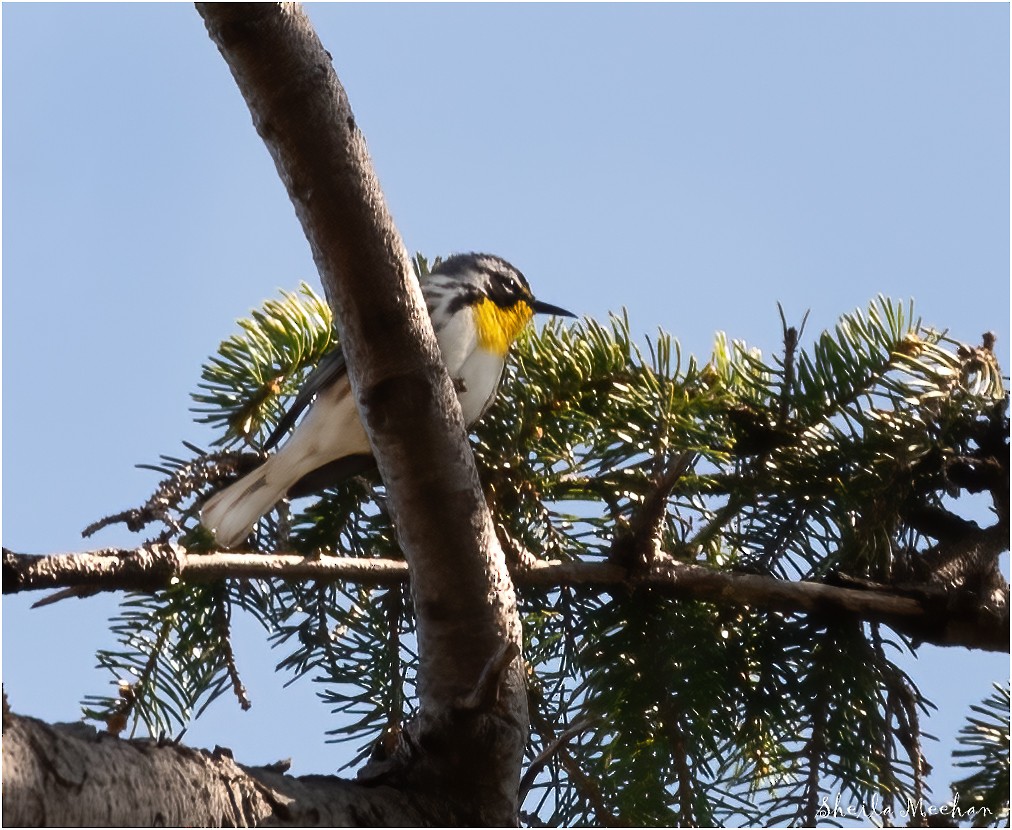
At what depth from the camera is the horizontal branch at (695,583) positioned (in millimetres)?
1271

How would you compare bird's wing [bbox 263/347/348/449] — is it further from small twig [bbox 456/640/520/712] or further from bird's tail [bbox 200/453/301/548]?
small twig [bbox 456/640/520/712]

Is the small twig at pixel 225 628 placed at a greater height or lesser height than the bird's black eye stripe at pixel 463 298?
lesser

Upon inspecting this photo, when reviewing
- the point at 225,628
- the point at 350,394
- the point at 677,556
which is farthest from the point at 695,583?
the point at 350,394

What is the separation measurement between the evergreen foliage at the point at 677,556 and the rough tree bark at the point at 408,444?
90 mm

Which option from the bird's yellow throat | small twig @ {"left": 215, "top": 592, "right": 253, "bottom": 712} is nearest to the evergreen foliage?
small twig @ {"left": 215, "top": 592, "right": 253, "bottom": 712}

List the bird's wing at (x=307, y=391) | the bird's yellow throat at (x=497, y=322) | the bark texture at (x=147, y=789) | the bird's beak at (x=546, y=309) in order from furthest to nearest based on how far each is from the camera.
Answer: the bird's beak at (x=546, y=309) → the bird's yellow throat at (x=497, y=322) → the bird's wing at (x=307, y=391) → the bark texture at (x=147, y=789)

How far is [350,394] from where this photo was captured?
227 centimetres

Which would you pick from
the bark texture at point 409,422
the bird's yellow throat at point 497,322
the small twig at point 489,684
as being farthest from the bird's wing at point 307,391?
the small twig at point 489,684

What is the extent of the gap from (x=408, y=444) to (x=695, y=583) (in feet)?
1.41

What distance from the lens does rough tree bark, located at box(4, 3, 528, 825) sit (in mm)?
1009

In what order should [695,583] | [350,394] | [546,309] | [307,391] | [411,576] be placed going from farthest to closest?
1. [546,309]
2. [350,394]
3. [307,391]
4. [695,583]
5. [411,576]

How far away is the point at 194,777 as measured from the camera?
3.05 feet

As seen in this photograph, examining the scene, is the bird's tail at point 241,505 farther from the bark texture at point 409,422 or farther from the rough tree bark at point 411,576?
the bark texture at point 409,422

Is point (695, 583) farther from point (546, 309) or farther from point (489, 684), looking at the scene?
point (546, 309)
